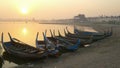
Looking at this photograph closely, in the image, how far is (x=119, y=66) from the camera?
503 inches

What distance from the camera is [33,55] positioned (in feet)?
57.1

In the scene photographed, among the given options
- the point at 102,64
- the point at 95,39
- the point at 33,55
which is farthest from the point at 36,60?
the point at 95,39

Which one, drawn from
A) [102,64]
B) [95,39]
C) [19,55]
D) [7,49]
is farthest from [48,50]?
[95,39]

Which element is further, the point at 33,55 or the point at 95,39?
the point at 95,39

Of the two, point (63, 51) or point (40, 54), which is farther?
point (63, 51)

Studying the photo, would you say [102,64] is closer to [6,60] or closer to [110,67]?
[110,67]

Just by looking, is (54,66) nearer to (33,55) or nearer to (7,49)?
(33,55)

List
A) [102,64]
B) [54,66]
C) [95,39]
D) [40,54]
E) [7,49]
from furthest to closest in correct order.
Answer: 1. [95,39]
2. [7,49]
3. [40,54]
4. [54,66]
5. [102,64]

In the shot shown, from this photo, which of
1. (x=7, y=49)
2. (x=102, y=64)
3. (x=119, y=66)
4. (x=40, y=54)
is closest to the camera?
(x=119, y=66)

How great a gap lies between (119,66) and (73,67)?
3033mm

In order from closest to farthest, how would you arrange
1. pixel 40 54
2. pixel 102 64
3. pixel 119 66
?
pixel 119 66, pixel 102 64, pixel 40 54

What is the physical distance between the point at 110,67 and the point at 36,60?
712 cm

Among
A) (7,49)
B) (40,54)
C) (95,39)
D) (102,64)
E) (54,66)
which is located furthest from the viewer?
(95,39)

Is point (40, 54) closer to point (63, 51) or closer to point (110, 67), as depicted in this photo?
point (63, 51)
